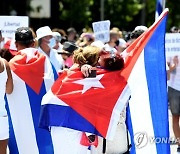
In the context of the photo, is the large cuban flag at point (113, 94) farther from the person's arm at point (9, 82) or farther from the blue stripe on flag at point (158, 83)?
the person's arm at point (9, 82)

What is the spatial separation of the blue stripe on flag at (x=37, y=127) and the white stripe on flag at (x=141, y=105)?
1286 mm

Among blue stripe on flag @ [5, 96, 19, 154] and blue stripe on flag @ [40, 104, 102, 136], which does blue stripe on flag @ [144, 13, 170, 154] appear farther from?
blue stripe on flag @ [5, 96, 19, 154]

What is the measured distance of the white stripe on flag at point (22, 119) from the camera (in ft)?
18.2

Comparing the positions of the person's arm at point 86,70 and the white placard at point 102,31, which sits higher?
the person's arm at point 86,70

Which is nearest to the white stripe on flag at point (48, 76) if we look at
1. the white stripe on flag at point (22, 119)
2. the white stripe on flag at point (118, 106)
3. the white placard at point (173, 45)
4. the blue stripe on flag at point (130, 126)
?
the white stripe on flag at point (22, 119)

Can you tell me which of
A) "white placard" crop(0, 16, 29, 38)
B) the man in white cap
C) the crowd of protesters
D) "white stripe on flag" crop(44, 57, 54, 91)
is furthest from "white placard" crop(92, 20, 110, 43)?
"white stripe on flag" crop(44, 57, 54, 91)

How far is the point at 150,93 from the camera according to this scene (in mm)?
4625

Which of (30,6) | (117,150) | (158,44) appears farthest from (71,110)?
(30,6)

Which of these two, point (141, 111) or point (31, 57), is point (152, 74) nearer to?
point (141, 111)

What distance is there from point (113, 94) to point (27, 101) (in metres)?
1.37

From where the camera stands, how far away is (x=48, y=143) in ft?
19.0

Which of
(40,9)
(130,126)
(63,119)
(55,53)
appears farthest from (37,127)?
(40,9)

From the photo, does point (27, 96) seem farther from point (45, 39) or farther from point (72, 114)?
point (45, 39)

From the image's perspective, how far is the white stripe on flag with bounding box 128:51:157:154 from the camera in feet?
15.3
